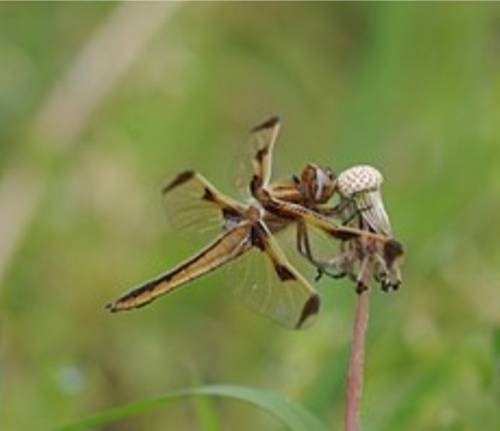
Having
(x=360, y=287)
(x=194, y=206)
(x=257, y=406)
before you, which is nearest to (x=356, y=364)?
(x=360, y=287)

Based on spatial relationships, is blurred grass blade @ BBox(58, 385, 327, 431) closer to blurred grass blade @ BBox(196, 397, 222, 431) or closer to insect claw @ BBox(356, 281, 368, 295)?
blurred grass blade @ BBox(196, 397, 222, 431)

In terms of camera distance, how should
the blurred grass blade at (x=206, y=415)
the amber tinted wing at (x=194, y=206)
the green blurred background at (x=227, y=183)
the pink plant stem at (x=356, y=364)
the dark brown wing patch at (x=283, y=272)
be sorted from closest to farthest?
1. the pink plant stem at (x=356, y=364)
2. the dark brown wing patch at (x=283, y=272)
3. the amber tinted wing at (x=194, y=206)
4. the blurred grass blade at (x=206, y=415)
5. the green blurred background at (x=227, y=183)

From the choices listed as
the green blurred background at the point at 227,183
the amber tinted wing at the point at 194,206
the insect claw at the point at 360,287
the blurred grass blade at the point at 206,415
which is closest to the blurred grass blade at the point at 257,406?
the blurred grass blade at the point at 206,415

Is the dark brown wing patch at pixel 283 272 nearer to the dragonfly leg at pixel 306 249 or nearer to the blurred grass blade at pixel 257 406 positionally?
the dragonfly leg at pixel 306 249

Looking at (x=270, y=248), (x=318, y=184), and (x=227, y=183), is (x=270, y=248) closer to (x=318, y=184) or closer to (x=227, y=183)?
(x=318, y=184)

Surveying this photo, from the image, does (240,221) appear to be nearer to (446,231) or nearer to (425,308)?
(425,308)
